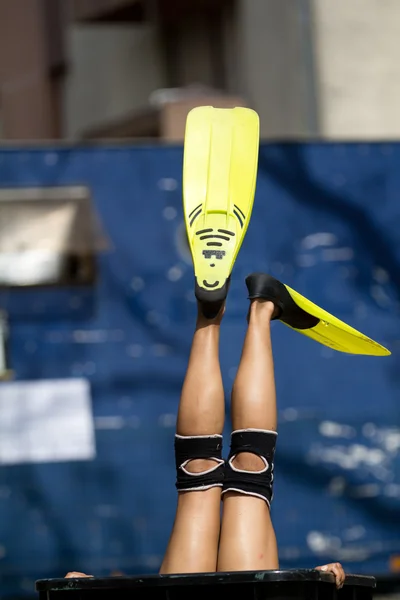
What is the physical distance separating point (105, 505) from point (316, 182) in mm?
2239

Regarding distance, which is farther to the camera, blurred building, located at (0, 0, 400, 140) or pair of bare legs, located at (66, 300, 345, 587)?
blurred building, located at (0, 0, 400, 140)

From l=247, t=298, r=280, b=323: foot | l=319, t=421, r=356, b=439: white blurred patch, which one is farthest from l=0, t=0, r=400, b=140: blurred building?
l=247, t=298, r=280, b=323: foot

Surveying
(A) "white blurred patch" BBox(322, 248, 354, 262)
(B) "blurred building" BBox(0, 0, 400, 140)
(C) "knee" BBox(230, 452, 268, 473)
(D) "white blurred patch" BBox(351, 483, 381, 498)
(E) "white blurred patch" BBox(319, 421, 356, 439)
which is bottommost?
(D) "white blurred patch" BBox(351, 483, 381, 498)

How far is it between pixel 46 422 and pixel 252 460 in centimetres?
331

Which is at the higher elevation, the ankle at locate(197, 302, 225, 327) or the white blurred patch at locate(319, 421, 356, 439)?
the ankle at locate(197, 302, 225, 327)

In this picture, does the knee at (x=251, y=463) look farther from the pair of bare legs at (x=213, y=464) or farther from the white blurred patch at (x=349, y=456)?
the white blurred patch at (x=349, y=456)

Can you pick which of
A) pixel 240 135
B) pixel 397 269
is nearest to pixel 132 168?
pixel 397 269

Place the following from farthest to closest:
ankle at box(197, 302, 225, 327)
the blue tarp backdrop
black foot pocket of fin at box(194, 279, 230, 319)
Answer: the blue tarp backdrop, ankle at box(197, 302, 225, 327), black foot pocket of fin at box(194, 279, 230, 319)

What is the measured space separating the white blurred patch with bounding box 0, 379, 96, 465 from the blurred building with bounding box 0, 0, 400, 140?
14.9 feet

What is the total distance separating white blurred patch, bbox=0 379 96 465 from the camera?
23.9ft

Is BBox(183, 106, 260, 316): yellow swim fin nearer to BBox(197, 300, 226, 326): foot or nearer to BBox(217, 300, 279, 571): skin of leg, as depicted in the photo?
BBox(197, 300, 226, 326): foot

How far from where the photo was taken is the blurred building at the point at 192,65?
1095cm

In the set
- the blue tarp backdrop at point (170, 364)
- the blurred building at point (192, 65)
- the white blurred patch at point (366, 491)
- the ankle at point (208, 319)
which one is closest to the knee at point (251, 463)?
the ankle at point (208, 319)

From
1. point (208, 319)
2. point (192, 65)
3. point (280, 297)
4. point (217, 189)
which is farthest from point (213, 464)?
point (192, 65)
